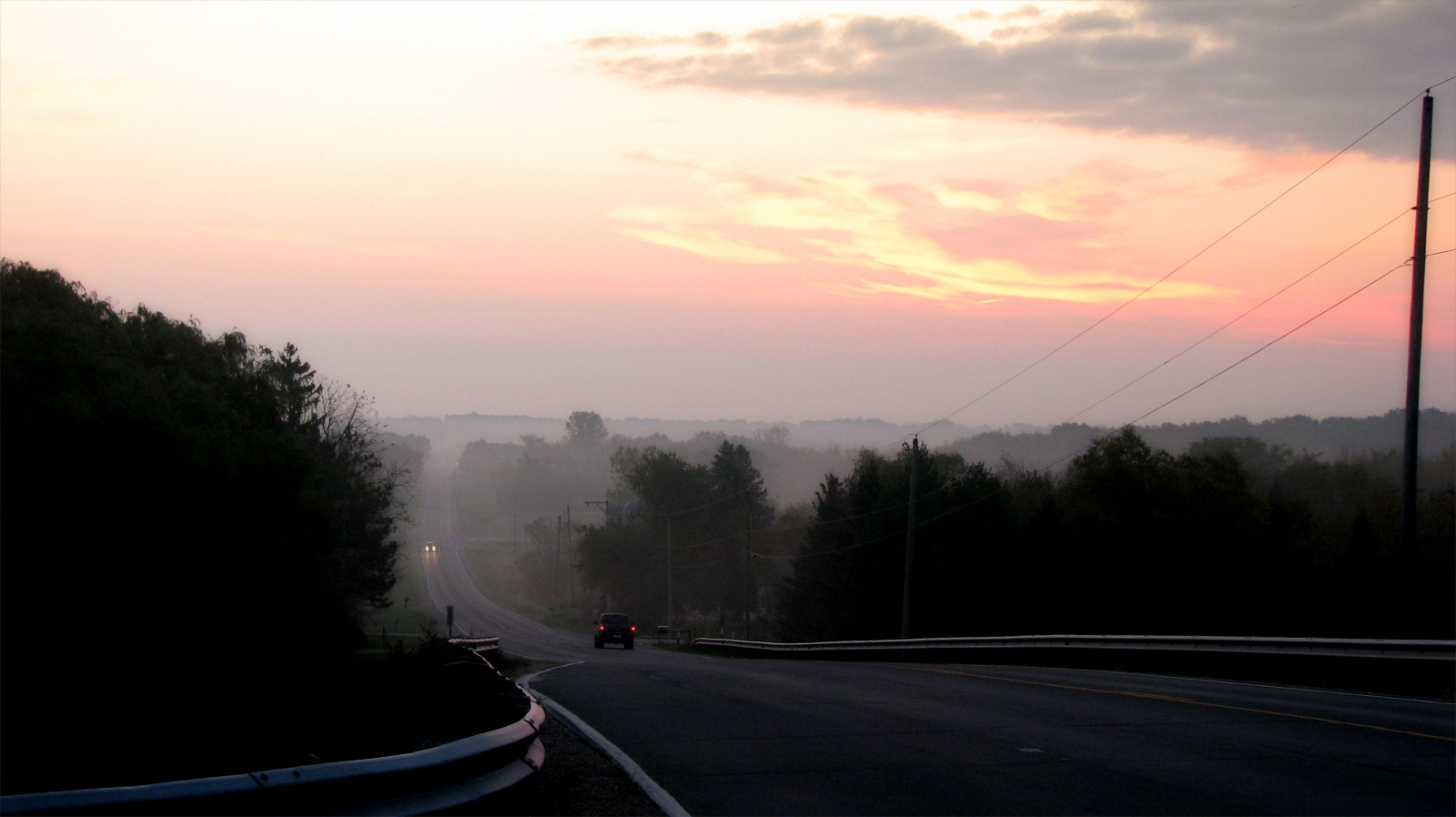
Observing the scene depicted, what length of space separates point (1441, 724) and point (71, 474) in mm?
22819

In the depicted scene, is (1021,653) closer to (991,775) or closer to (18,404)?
(991,775)

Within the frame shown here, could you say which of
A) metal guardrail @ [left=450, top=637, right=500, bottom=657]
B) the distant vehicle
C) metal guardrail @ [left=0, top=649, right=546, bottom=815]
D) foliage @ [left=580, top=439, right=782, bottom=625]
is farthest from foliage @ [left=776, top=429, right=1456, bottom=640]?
metal guardrail @ [left=0, top=649, right=546, bottom=815]

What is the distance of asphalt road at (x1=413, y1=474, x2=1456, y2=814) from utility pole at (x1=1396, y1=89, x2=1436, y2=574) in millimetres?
7579

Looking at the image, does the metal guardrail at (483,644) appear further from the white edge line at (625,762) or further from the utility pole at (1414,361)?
the utility pole at (1414,361)

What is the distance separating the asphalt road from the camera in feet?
24.0

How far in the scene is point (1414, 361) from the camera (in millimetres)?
21141

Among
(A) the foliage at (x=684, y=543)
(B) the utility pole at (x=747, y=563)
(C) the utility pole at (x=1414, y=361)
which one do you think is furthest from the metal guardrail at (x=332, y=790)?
(A) the foliage at (x=684, y=543)

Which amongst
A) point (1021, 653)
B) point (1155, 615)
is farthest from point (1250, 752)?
point (1155, 615)

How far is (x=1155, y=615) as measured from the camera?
59688mm

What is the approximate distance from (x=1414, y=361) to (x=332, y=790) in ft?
74.8

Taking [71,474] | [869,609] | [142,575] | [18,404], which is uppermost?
[18,404]

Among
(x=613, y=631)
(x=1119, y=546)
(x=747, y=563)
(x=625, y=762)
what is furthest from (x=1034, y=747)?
(x=747, y=563)

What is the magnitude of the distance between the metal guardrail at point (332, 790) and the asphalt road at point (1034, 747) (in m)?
2.00

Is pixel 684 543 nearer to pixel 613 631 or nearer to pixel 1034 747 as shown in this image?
pixel 613 631
